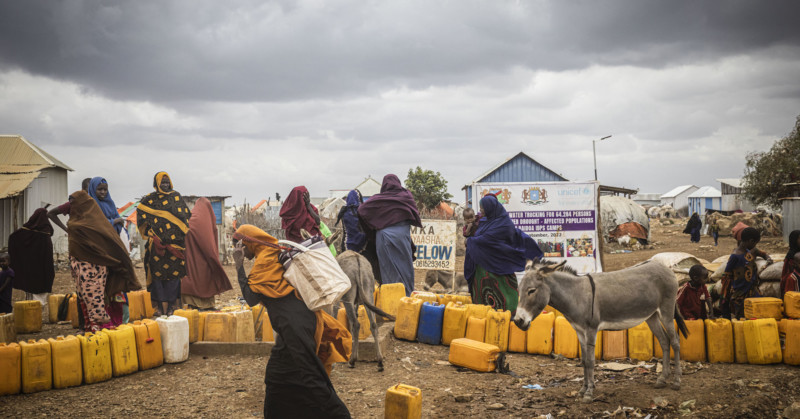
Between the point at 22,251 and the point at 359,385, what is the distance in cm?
658

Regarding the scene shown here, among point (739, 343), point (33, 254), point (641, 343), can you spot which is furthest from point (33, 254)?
point (739, 343)

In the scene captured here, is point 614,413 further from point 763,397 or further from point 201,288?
point 201,288

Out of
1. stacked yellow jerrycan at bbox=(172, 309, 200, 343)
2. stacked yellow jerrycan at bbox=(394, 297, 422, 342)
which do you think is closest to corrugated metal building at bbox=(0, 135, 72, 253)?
stacked yellow jerrycan at bbox=(172, 309, 200, 343)

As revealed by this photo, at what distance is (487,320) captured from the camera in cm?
694

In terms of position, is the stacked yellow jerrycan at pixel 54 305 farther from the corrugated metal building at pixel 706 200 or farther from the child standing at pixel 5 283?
the corrugated metal building at pixel 706 200

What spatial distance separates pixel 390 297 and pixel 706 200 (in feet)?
200

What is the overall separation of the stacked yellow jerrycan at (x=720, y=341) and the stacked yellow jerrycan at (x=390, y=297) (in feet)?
13.2

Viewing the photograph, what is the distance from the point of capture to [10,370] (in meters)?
5.27

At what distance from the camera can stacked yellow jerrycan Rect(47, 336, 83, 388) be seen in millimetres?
5477

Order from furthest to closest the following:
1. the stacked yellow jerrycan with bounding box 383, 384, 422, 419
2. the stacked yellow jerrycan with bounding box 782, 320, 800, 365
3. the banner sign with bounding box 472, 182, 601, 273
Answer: the banner sign with bounding box 472, 182, 601, 273, the stacked yellow jerrycan with bounding box 782, 320, 800, 365, the stacked yellow jerrycan with bounding box 383, 384, 422, 419

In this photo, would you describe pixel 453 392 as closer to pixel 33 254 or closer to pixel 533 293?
pixel 533 293

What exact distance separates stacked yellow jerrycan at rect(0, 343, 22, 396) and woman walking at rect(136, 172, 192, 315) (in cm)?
286

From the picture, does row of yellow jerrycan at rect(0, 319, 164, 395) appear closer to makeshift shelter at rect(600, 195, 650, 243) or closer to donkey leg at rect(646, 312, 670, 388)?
donkey leg at rect(646, 312, 670, 388)

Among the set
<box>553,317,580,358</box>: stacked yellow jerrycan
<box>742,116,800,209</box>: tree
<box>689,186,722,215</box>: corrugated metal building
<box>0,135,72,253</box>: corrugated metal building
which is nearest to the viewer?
<box>553,317,580,358</box>: stacked yellow jerrycan
